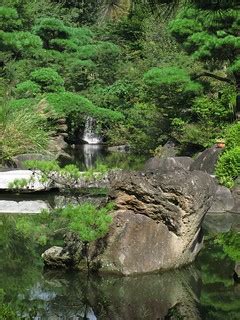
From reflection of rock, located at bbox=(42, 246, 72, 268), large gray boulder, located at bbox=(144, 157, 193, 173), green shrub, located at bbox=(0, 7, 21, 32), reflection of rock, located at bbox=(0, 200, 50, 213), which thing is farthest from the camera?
green shrub, located at bbox=(0, 7, 21, 32)

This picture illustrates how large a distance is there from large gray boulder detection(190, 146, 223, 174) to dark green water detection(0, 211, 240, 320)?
4890 mm

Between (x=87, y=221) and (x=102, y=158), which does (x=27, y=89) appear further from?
(x=87, y=221)

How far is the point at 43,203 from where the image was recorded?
32.9 feet

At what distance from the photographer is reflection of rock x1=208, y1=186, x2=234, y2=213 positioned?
399 inches

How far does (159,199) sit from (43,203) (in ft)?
12.5

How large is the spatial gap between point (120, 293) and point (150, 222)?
0.90 metres

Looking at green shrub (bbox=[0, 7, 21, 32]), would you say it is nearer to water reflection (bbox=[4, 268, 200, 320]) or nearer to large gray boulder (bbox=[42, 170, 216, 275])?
large gray boulder (bbox=[42, 170, 216, 275])

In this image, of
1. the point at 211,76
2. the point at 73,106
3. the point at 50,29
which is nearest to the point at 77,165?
the point at 73,106

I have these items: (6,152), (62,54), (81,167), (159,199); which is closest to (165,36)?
(62,54)

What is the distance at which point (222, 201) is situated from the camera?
10227 millimetres

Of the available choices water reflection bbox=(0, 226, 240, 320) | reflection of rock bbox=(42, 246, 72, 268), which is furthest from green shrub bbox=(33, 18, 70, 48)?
reflection of rock bbox=(42, 246, 72, 268)

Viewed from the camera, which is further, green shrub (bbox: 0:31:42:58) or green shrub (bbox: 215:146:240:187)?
green shrub (bbox: 0:31:42:58)

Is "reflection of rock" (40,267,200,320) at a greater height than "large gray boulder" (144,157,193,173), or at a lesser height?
greater

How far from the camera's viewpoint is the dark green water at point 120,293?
557 cm
